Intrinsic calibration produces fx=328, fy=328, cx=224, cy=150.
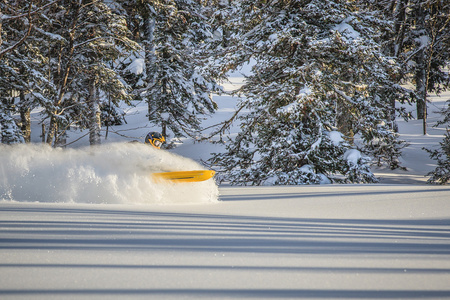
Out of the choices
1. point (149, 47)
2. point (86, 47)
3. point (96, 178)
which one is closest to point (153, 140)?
point (96, 178)

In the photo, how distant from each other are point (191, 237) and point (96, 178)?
10.7 feet

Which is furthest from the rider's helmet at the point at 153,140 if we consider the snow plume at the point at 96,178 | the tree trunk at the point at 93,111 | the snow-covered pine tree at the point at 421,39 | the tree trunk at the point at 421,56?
the tree trunk at the point at 421,56

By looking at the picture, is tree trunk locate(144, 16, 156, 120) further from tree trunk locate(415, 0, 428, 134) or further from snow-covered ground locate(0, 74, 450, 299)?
tree trunk locate(415, 0, 428, 134)

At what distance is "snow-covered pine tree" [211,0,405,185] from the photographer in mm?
9336

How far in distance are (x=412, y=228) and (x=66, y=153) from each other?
6.19 meters

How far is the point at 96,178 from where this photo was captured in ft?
19.8

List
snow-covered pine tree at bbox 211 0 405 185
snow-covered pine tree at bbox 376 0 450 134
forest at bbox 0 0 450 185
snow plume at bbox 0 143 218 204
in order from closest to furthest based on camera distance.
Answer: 1. snow plume at bbox 0 143 218 204
2. snow-covered pine tree at bbox 211 0 405 185
3. forest at bbox 0 0 450 185
4. snow-covered pine tree at bbox 376 0 450 134

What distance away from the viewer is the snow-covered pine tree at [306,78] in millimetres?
9336

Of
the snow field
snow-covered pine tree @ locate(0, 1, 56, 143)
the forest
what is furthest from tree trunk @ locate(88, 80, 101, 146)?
the snow field

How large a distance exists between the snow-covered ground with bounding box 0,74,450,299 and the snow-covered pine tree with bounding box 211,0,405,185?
3251mm

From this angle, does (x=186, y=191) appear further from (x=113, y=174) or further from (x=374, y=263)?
(x=374, y=263)

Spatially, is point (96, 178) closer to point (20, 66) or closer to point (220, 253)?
point (220, 253)

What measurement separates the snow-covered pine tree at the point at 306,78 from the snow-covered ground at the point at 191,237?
3.25 m

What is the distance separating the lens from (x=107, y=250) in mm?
3021
